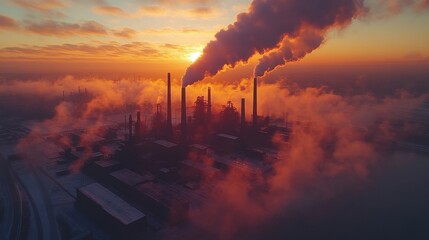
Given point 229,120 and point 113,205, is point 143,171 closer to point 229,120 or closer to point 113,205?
point 113,205

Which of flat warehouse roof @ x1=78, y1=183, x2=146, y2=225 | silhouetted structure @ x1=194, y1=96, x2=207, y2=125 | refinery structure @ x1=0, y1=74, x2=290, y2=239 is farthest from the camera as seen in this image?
silhouetted structure @ x1=194, y1=96, x2=207, y2=125

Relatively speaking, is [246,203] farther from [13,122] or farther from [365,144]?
[13,122]

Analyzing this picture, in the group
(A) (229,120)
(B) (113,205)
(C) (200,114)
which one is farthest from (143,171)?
(A) (229,120)

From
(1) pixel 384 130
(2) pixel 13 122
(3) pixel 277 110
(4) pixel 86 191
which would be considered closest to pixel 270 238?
(4) pixel 86 191

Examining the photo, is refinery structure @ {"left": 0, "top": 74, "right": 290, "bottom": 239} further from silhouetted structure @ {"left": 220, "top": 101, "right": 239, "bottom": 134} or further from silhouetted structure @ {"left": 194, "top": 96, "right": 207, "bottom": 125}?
silhouetted structure @ {"left": 220, "top": 101, "right": 239, "bottom": 134}

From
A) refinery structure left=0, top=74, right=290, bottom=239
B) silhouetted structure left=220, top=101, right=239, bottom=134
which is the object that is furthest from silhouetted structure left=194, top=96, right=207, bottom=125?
silhouetted structure left=220, top=101, right=239, bottom=134

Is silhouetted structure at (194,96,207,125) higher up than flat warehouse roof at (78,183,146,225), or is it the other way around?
silhouetted structure at (194,96,207,125)

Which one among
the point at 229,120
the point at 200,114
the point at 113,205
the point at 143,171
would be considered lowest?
the point at 143,171

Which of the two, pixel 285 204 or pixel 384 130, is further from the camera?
pixel 384 130

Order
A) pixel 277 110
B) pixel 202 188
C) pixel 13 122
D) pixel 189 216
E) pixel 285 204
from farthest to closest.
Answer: pixel 277 110 → pixel 13 122 → pixel 202 188 → pixel 285 204 → pixel 189 216

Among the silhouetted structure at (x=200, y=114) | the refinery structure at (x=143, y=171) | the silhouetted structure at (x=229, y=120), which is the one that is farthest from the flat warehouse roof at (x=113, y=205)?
the silhouetted structure at (x=229, y=120)

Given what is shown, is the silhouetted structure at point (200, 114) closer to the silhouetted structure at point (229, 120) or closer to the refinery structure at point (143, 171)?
the refinery structure at point (143, 171)
